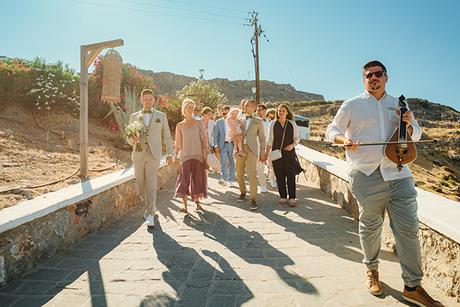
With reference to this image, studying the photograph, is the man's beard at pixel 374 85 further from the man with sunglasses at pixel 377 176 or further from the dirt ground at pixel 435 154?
the dirt ground at pixel 435 154

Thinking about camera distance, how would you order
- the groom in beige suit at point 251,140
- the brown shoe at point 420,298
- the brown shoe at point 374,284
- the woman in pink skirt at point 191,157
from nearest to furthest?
the brown shoe at point 420,298, the brown shoe at point 374,284, the woman in pink skirt at point 191,157, the groom in beige suit at point 251,140

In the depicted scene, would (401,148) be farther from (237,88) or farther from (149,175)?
(237,88)

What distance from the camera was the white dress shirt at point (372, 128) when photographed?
2.82 metres

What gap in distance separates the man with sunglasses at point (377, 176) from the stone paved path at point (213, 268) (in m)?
0.30

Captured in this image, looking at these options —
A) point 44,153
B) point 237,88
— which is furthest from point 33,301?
point 237,88

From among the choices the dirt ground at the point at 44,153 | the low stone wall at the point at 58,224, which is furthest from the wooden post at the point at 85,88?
the low stone wall at the point at 58,224

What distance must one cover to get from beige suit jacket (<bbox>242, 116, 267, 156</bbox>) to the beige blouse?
0.91 metres

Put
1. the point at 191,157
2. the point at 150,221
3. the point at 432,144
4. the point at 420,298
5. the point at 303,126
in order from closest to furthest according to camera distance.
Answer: the point at 420,298 → the point at 150,221 → the point at 191,157 → the point at 432,144 → the point at 303,126

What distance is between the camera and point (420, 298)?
2.59m

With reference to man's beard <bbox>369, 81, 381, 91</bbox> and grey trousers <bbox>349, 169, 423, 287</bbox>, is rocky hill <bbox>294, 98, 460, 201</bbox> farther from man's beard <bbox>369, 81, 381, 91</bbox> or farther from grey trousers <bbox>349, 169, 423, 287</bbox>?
man's beard <bbox>369, 81, 381, 91</bbox>

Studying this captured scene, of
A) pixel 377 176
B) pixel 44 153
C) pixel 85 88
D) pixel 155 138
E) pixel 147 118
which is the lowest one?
pixel 44 153

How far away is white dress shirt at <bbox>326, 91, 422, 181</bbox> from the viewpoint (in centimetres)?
282

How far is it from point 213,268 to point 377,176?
5.83ft

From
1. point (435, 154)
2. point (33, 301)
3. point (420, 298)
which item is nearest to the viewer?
point (420, 298)
